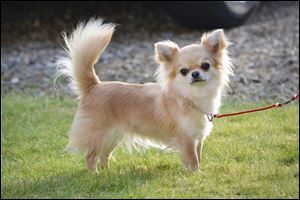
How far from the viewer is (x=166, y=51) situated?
172 inches

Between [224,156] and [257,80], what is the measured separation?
2904mm

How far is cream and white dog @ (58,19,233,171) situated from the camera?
434cm

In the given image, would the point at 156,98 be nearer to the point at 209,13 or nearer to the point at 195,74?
the point at 195,74

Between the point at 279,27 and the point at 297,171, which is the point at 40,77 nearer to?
the point at 279,27

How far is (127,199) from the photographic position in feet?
12.3

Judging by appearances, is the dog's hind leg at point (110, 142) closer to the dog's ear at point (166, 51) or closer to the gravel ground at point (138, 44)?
the dog's ear at point (166, 51)

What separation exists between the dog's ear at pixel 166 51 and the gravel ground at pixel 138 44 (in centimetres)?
280

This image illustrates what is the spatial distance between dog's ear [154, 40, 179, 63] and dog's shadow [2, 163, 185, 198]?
2.70 feet

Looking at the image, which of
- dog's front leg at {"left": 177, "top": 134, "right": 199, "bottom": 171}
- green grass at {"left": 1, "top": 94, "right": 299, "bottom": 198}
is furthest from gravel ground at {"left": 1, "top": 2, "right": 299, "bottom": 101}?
dog's front leg at {"left": 177, "top": 134, "right": 199, "bottom": 171}

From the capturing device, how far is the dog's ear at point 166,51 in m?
4.36

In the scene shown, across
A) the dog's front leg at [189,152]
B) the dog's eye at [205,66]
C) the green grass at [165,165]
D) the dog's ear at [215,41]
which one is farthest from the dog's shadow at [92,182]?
the dog's ear at [215,41]

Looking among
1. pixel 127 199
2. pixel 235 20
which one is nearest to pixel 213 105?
pixel 127 199

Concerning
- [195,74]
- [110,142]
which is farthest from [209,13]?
[195,74]

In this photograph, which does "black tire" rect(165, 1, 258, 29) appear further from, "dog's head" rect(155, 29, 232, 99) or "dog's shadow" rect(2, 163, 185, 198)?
"dog's shadow" rect(2, 163, 185, 198)
